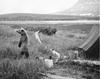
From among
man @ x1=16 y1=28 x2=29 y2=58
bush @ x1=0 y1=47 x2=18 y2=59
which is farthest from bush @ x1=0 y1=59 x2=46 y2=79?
man @ x1=16 y1=28 x2=29 y2=58

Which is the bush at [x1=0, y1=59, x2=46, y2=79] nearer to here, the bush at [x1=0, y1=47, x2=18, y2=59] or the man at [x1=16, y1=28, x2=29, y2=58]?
the bush at [x1=0, y1=47, x2=18, y2=59]

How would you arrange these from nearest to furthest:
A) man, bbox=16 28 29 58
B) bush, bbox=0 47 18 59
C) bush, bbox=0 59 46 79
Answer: bush, bbox=0 59 46 79 → bush, bbox=0 47 18 59 → man, bbox=16 28 29 58

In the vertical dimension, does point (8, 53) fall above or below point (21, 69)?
above

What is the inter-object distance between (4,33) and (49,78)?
9.67 feet

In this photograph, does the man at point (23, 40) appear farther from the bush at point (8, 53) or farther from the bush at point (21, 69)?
the bush at point (21, 69)

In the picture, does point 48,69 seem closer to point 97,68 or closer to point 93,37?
point 97,68

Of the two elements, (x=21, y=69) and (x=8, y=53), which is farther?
(x=8, y=53)

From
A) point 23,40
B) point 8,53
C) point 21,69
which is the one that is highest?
point 23,40

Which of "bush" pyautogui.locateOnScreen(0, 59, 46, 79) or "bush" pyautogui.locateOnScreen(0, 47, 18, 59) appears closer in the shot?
"bush" pyautogui.locateOnScreen(0, 59, 46, 79)

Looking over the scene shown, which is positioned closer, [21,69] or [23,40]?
[21,69]

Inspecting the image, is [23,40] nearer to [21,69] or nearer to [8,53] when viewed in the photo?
[8,53]

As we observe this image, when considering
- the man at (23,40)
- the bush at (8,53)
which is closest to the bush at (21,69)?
the bush at (8,53)

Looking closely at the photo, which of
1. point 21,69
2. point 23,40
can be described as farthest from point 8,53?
point 21,69

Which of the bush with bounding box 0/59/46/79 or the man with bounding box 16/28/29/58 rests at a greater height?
the man with bounding box 16/28/29/58
